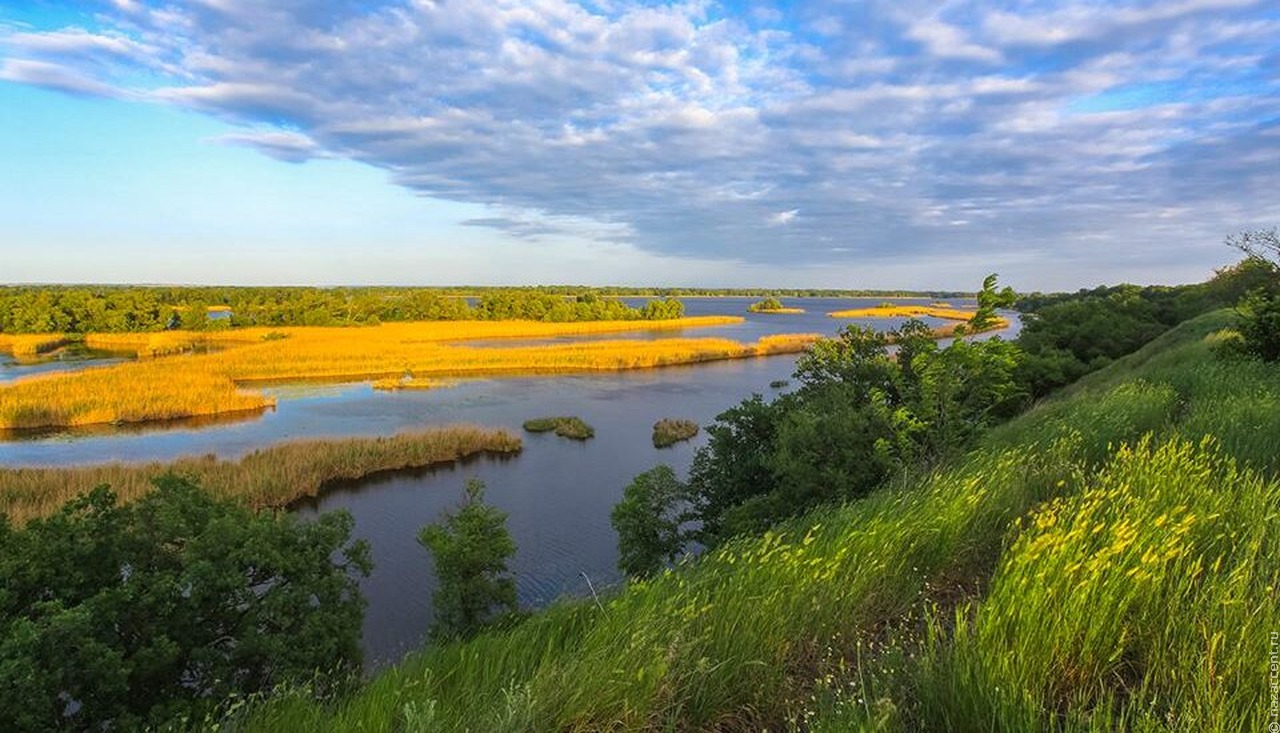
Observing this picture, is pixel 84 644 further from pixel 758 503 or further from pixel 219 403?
pixel 219 403

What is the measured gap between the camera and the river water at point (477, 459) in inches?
683

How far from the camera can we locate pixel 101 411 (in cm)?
3412

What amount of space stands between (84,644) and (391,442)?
21.2 metres

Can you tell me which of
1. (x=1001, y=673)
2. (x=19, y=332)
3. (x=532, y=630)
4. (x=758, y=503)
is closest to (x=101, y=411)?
(x=758, y=503)

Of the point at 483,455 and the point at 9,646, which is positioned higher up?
the point at 9,646

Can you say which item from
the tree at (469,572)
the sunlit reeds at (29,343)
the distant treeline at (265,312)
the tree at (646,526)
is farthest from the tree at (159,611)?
the distant treeline at (265,312)

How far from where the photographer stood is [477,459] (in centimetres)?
2808

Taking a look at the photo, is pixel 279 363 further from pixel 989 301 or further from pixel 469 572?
pixel 989 301

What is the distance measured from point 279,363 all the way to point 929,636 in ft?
182

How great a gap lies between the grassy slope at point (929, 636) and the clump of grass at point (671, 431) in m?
26.2

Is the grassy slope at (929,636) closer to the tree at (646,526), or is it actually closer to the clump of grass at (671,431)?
the tree at (646,526)

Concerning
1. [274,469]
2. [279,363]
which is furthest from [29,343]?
[274,469]

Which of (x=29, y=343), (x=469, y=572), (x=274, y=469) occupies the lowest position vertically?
(x=274, y=469)

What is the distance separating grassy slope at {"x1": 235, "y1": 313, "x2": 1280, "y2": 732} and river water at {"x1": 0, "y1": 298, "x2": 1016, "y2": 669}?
5034mm
